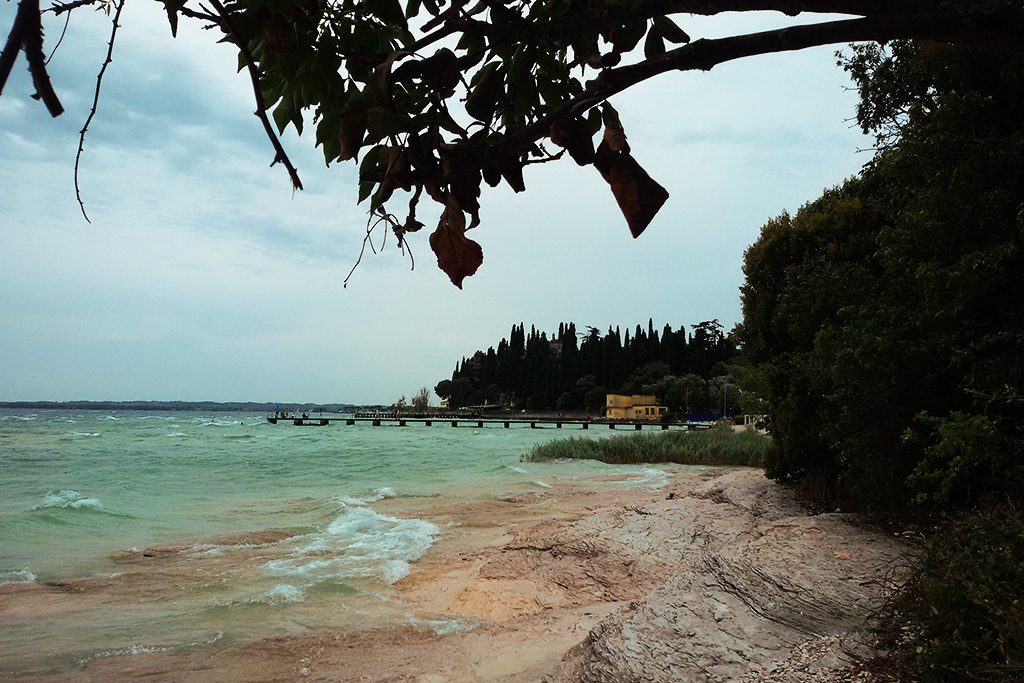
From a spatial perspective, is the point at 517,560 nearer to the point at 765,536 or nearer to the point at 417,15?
the point at 765,536

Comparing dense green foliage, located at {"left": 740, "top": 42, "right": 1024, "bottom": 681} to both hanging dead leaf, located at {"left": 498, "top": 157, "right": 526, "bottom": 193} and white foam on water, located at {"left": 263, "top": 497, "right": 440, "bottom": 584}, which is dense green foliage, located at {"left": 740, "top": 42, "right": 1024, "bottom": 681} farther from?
white foam on water, located at {"left": 263, "top": 497, "right": 440, "bottom": 584}

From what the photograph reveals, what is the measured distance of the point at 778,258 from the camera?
10.3 metres

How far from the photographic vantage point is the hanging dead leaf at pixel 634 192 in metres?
1.56

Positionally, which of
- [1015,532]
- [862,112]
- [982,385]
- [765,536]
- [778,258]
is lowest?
[765,536]

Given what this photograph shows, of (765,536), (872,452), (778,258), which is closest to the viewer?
(765,536)

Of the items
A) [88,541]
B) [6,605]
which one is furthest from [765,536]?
[88,541]

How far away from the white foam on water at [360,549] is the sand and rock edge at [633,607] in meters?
0.43

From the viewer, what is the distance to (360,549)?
11234 millimetres

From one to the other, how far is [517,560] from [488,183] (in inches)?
316

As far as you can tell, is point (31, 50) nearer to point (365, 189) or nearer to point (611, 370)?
point (365, 189)

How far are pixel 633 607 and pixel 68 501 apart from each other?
17158 millimetres

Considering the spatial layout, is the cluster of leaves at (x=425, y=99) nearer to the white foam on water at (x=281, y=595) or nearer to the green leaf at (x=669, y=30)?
the green leaf at (x=669, y=30)

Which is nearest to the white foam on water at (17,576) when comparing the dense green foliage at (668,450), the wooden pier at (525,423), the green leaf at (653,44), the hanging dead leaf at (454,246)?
the hanging dead leaf at (454,246)

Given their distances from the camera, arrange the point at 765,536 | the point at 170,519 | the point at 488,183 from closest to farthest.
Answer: the point at 488,183 < the point at 765,536 < the point at 170,519
